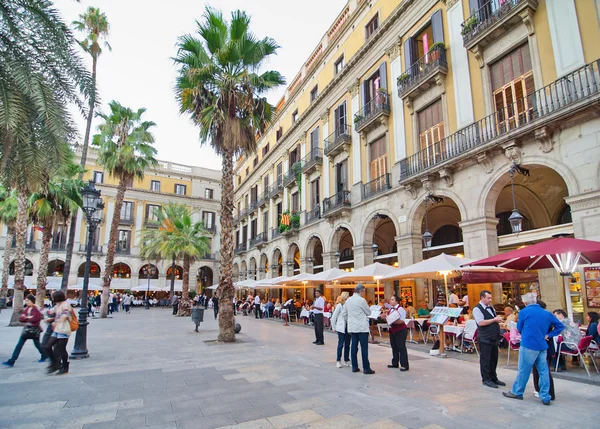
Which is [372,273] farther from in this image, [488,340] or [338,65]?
[338,65]

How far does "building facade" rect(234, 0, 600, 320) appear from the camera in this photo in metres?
10.0

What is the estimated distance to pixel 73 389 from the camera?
19.3 feet

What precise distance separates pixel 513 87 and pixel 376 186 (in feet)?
24.0

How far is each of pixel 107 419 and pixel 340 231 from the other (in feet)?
55.6

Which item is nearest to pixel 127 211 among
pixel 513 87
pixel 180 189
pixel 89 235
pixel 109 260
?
pixel 180 189

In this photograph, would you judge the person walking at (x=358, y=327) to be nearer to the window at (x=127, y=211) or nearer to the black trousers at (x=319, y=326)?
the black trousers at (x=319, y=326)

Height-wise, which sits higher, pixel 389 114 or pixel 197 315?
pixel 389 114

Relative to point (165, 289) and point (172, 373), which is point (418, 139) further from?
point (165, 289)

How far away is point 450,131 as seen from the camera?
1388 centimetres

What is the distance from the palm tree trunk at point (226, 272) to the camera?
11.6 m

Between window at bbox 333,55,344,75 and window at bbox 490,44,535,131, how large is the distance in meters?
11.3

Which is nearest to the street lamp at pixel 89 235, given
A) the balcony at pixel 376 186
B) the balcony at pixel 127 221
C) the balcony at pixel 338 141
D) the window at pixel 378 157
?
the balcony at pixel 376 186

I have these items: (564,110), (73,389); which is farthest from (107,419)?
(564,110)

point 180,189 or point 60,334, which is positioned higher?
point 180,189
